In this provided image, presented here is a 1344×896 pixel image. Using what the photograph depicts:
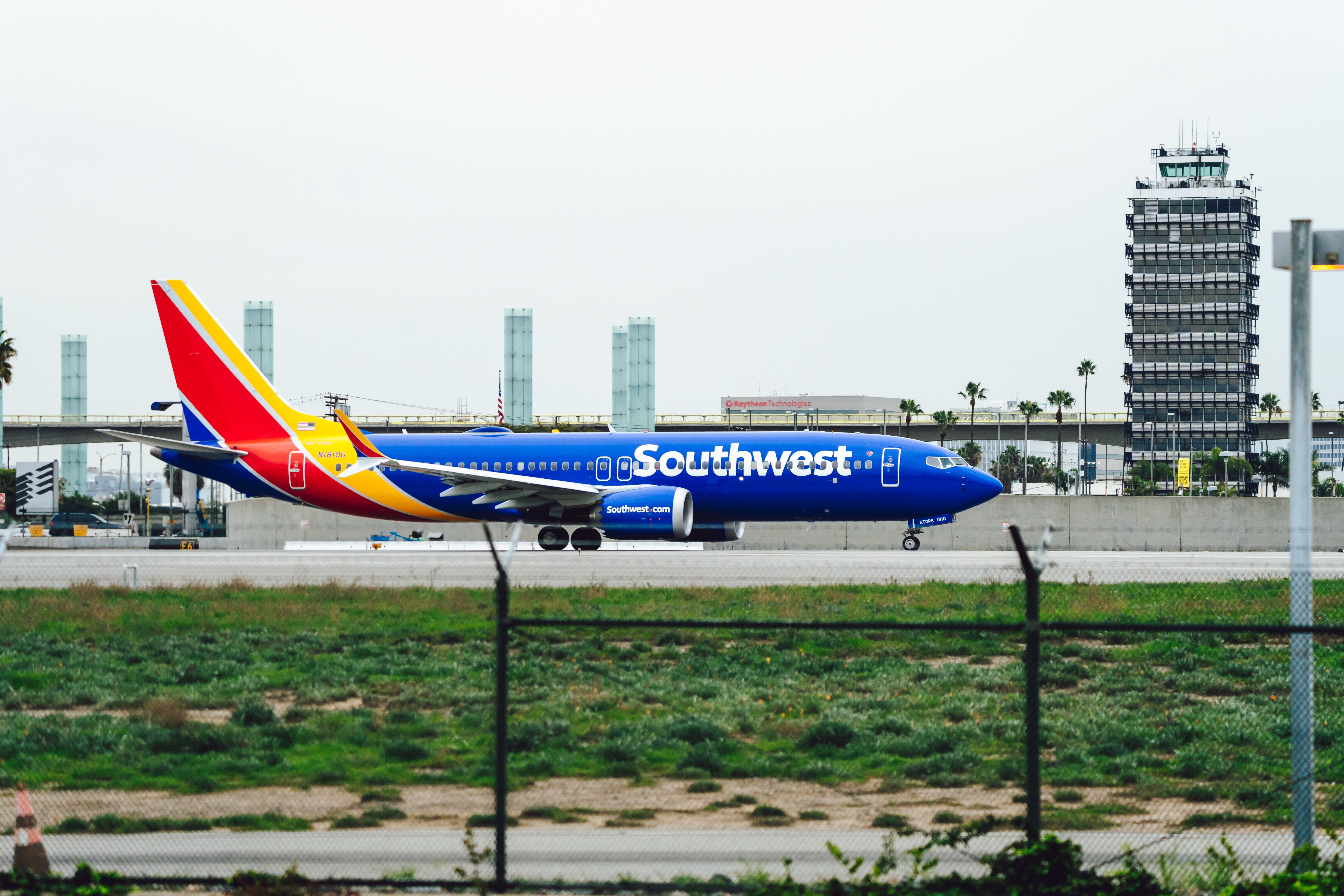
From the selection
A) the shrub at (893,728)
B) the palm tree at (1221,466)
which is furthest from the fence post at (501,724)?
the palm tree at (1221,466)

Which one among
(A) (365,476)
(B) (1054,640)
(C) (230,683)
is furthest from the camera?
(A) (365,476)

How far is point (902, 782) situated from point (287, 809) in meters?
4.99

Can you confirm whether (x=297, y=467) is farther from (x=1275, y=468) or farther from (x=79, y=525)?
(x=1275, y=468)

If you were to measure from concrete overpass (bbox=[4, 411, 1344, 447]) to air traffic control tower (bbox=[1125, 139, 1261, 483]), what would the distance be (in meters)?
4.78

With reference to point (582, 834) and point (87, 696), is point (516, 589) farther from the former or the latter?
point (582, 834)

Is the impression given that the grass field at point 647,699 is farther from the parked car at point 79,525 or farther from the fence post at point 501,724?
the parked car at point 79,525

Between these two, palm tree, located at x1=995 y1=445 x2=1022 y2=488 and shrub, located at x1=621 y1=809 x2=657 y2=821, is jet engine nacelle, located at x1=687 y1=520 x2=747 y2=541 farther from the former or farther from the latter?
palm tree, located at x1=995 y1=445 x2=1022 y2=488

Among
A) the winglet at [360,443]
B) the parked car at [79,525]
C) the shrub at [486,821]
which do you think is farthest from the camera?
the parked car at [79,525]

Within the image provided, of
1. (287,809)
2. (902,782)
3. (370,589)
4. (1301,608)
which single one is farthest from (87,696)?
(1301,608)

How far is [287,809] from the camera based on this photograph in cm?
976

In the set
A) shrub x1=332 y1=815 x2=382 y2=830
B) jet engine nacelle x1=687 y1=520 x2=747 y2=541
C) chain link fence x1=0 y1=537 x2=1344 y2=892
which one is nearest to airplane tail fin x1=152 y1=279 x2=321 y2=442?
jet engine nacelle x1=687 y1=520 x2=747 y2=541

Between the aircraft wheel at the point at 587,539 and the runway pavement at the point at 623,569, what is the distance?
49 cm

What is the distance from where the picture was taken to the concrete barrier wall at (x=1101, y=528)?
169 feet

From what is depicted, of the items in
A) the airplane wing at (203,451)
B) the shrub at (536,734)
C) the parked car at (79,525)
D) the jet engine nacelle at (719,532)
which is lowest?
the parked car at (79,525)
